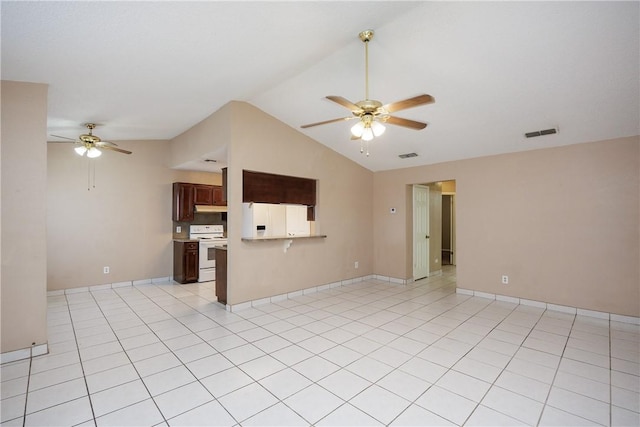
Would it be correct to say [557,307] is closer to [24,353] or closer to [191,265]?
[191,265]

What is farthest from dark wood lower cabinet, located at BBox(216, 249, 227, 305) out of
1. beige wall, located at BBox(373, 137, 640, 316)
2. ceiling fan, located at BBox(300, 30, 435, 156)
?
beige wall, located at BBox(373, 137, 640, 316)

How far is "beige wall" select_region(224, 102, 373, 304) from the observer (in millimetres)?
4348

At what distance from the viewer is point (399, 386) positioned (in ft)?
7.90

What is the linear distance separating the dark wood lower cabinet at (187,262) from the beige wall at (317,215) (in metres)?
2.18

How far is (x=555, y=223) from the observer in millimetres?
4395

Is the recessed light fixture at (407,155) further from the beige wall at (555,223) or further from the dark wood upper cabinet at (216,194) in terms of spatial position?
the dark wood upper cabinet at (216,194)

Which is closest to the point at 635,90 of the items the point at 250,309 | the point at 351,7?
the point at 351,7

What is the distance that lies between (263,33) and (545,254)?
4895 millimetres

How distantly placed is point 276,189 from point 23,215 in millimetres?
3024

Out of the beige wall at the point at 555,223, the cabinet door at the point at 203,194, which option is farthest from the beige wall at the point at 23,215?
the beige wall at the point at 555,223

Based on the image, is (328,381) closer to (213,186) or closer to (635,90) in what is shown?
(635,90)

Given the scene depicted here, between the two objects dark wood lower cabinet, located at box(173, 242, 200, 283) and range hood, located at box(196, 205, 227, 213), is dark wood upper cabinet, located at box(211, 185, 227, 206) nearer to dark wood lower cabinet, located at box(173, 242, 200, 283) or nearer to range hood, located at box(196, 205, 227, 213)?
range hood, located at box(196, 205, 227, 213)

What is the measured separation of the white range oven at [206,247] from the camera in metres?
6.16

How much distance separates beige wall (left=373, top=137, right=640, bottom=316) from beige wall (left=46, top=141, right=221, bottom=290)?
5.58 metres
